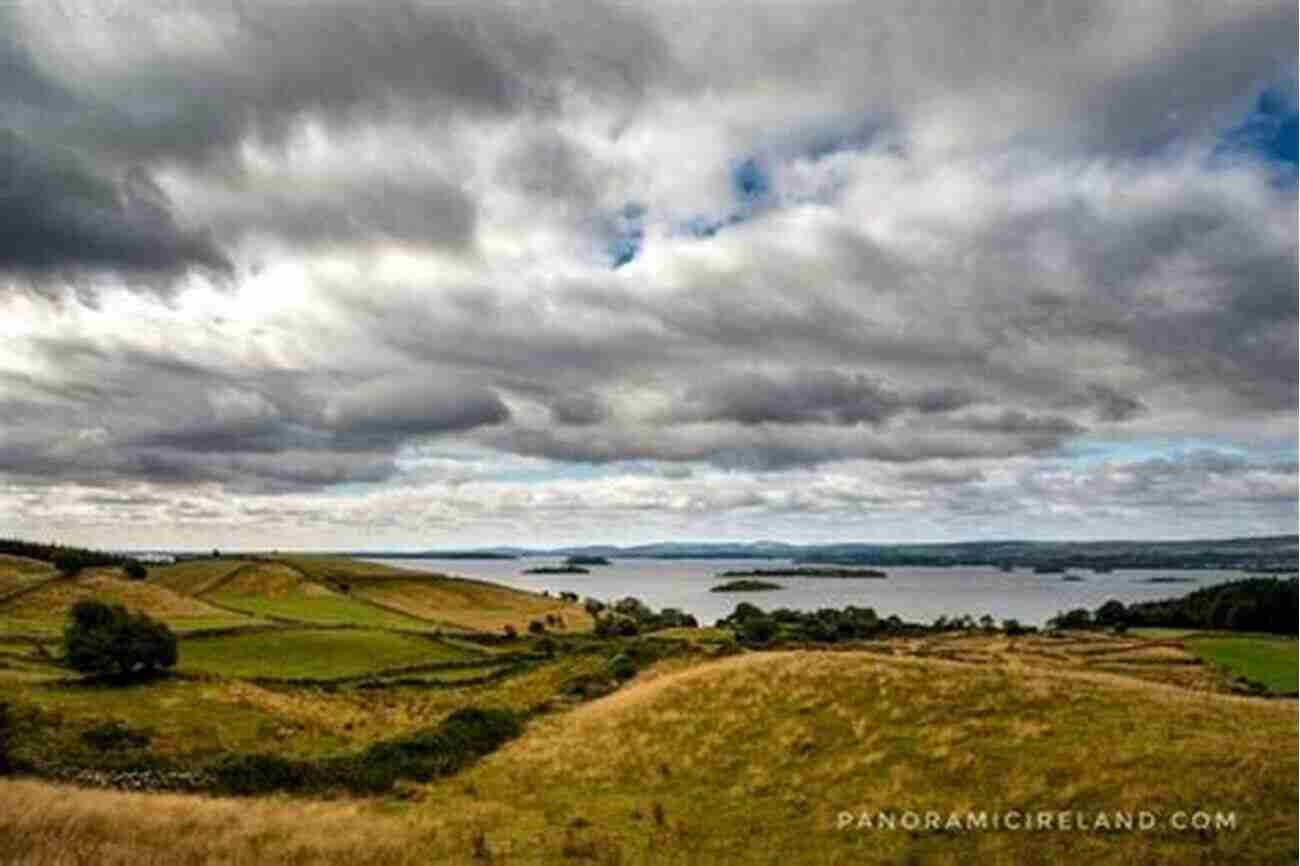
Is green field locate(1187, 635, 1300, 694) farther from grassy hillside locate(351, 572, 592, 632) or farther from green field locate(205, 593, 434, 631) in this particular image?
green field locate(205, 593, 434, 631)

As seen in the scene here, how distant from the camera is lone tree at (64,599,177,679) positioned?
233ft

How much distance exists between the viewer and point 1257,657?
272 feet

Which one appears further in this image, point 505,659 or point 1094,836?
point 505,659

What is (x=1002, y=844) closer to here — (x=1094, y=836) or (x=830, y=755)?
(x=1094, y=836)

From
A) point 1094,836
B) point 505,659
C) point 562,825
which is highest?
point 1094,836

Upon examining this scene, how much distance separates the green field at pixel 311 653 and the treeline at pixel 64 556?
54.3m

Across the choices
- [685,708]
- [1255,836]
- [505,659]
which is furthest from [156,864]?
[505,659]

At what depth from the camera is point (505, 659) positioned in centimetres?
9981

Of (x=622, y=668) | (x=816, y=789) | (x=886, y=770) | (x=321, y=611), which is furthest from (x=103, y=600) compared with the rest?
(x=886, y=770)

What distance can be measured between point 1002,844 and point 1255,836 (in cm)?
457

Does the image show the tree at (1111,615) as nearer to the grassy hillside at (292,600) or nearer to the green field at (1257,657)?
the green field at (1257,657)

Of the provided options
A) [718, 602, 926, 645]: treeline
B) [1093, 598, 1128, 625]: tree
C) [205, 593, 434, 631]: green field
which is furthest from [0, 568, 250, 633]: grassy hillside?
[1093, 598, 1128, 625]: tree

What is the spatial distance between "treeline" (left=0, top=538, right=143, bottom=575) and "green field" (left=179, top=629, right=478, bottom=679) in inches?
2139

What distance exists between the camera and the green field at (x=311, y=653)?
88188 mm
